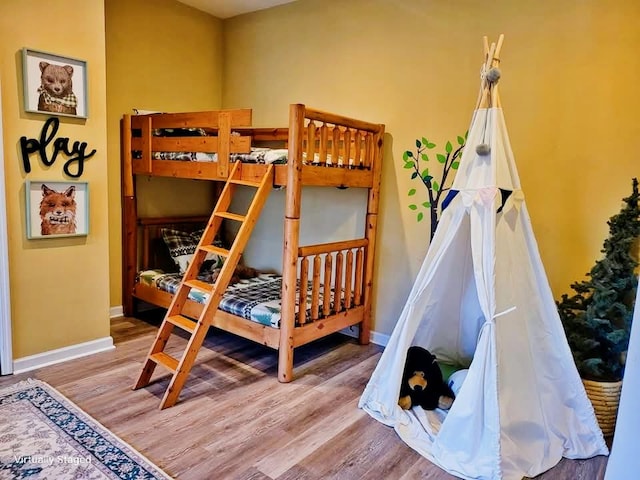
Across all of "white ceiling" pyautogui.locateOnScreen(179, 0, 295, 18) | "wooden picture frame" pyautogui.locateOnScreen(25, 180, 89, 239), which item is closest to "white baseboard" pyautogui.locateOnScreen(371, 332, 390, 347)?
"wooden picture frame" pyautogui.locateOnScreen(25, 180, 89, 239)

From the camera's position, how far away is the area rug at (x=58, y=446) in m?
1.97

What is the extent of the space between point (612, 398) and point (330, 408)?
1.59m

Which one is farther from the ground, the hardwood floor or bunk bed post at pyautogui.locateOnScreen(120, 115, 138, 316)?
bunk bed post at pyautogui.locateOnScreen(120, 115, 138, 316)

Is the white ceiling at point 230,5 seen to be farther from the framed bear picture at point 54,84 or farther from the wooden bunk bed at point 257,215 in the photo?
the framed bear picture at point 54,84

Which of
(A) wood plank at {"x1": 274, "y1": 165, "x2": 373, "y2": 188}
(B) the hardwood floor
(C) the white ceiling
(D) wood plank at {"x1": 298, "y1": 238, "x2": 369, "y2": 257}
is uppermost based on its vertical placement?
(C) the white ceiling

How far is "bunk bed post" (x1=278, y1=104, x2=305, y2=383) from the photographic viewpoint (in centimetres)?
272

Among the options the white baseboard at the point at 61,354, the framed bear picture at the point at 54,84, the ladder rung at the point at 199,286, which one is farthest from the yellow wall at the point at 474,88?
the white baseboard at the point at 61,354

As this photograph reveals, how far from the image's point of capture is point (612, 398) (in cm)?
244

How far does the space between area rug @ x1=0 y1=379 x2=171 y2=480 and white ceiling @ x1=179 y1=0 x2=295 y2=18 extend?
3.54m

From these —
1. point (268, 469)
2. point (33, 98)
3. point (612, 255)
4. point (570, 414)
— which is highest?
point (33, 98)

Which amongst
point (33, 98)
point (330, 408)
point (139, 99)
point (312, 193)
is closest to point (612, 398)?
point (330, 408)

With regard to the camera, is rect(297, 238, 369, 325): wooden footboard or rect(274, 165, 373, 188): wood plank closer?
rect(274, 165, 373, 188): wood plank

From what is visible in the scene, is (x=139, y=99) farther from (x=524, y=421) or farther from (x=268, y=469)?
(x=524, y=421)

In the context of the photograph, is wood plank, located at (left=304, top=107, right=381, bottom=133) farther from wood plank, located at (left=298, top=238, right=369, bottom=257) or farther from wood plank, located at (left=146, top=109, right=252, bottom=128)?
wood plank, located at (left=298, top=238, right=369, bottom=257)
